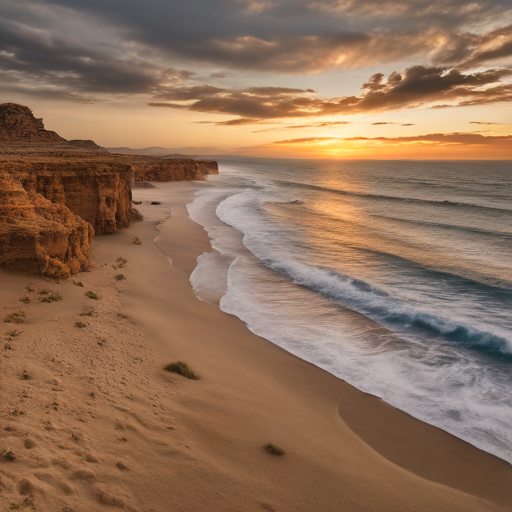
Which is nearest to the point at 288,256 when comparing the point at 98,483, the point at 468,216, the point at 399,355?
the point at 399,355

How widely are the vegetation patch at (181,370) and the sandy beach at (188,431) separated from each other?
8.7 inches

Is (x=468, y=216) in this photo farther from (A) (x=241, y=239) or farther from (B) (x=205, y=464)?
(B) (x=205, y=464)

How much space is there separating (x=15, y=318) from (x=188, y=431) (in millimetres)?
5967

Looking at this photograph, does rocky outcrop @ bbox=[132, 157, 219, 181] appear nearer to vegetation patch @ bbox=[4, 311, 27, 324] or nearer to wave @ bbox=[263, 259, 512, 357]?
wave @ bbox=[263, 259, 512, 357]

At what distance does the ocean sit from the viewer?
10227 mm

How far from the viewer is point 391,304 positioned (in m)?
15.9

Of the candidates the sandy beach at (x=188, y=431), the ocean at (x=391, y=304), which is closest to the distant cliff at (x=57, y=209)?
the sandy beach at (x=188, y=431)

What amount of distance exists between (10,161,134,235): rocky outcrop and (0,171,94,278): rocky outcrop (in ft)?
6.92

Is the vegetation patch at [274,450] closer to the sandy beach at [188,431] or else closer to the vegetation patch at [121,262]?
the sandy beach at [188,431]

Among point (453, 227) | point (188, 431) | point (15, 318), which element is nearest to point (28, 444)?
point (188, 431)

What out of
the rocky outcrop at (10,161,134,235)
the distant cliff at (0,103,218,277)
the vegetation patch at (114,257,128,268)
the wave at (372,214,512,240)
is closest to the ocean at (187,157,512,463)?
the wave at (372,214,512,240)

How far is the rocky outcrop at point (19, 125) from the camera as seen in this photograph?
54062mm

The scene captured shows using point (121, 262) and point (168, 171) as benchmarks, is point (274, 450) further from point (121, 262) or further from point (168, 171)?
→ point (168, 171)

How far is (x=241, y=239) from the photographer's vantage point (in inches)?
1071
